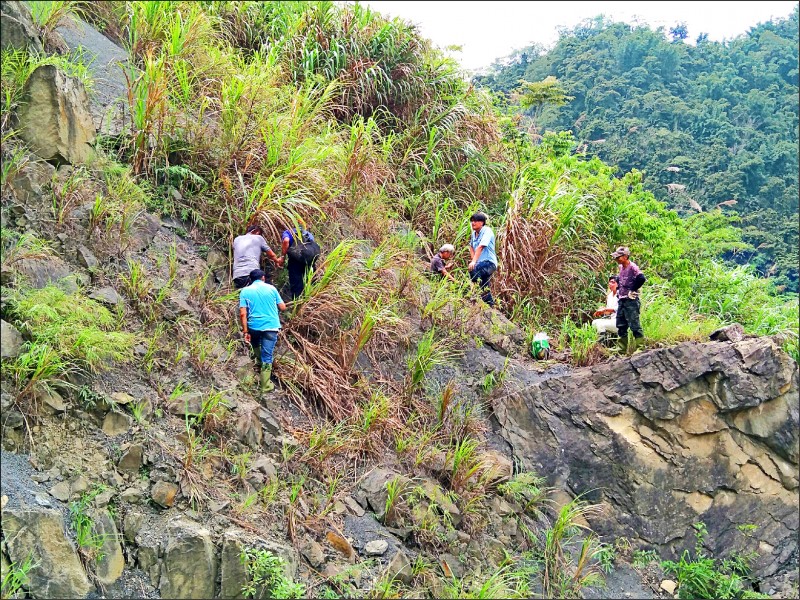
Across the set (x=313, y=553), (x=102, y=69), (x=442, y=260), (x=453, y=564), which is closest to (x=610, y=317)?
(x=442, y=260)

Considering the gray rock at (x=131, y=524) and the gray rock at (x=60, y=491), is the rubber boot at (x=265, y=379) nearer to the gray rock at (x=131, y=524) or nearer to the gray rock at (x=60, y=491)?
the gray rock at (x=131, y=524)

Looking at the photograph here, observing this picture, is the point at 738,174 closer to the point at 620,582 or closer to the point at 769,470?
the point at 769,470

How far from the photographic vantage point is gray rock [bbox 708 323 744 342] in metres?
8.28

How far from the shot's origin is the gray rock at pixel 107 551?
14.9ft

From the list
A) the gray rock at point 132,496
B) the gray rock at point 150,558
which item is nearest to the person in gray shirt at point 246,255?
the gray rock at point 132,496

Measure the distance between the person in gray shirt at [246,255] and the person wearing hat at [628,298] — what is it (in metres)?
4.00

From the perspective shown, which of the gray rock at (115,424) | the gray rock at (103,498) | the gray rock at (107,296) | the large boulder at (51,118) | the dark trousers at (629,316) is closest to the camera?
the gray rock at (103,498)

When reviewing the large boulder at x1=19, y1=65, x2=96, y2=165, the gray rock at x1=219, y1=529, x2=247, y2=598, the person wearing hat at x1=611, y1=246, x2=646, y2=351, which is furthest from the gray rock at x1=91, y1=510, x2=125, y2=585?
the person wearing hat at x1=611, y1=246, x2=646, y2=351

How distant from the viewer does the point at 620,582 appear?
6.89 metres

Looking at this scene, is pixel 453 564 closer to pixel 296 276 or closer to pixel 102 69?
pixel 296 276

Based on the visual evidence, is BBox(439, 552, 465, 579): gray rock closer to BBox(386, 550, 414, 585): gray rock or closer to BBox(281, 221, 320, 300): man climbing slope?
BBox(386, 550, 414, 585): gray rock

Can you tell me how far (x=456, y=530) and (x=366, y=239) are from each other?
380 cm

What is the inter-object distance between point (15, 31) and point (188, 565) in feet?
18.6

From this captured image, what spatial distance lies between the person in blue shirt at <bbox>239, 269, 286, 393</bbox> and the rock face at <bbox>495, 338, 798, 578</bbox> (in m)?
2.70
